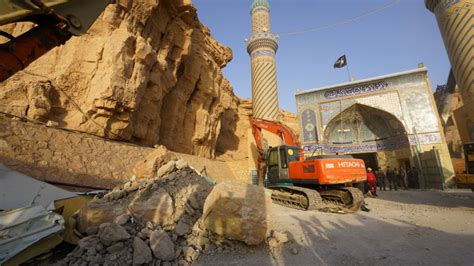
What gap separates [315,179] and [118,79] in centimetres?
712

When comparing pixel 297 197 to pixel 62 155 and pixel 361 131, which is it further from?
pixel 361 131

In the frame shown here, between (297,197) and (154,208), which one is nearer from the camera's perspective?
(154,208)

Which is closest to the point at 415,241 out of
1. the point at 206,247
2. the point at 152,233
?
the point at 206,247

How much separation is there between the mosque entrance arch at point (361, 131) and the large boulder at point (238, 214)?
14915 millimetres

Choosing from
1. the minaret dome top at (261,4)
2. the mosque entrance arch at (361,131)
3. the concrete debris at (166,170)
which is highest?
the minaret dome top at (261,4)

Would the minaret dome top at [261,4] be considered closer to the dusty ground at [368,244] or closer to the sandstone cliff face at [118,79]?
the sandstone cliff face at [118,79]

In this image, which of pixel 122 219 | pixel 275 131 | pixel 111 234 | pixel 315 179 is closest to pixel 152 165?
pixel 122 219

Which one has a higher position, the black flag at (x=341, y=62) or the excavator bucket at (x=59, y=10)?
the black flag at (x=341, y=62)

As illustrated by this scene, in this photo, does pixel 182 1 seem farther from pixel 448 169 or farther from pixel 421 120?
pixel 448 169

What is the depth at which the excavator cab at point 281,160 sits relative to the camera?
7.81 m

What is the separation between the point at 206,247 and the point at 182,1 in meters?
11.6

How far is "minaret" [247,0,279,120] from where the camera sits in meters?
17.9

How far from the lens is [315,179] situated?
20.7ft

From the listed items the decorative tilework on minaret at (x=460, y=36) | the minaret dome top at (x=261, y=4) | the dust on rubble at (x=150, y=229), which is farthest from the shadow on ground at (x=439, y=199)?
the minaret dome top at (x=261, y=4)
